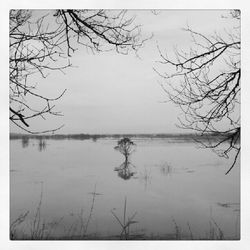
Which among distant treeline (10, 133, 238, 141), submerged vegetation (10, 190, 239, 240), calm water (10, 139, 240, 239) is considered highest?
distant treeline (10, 133, 238, 141)

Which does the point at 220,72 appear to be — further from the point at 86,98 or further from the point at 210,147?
the point at 86,98

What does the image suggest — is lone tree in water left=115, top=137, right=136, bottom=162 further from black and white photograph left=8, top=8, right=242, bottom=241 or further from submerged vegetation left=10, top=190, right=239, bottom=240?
submerged vegetation left=10, top=190, right=239, bottom=240

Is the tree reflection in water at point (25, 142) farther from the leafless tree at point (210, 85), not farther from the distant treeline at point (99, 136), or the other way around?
the leafless tree at point (210, 85)

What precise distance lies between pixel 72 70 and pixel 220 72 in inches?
38.8

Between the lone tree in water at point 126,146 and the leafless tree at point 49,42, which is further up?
the leafless tree at point 49,42

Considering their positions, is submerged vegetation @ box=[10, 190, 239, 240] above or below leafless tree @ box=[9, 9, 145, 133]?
below

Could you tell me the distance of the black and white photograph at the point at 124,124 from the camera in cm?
237

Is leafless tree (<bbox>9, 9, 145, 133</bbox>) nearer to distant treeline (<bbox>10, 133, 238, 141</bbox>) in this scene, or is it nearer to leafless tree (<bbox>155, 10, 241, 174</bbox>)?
distant treeline (<bbox>10, 133, 238, 141</bbox>)

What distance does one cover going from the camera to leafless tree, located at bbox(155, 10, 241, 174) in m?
2.41

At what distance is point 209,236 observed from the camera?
2.36 meters

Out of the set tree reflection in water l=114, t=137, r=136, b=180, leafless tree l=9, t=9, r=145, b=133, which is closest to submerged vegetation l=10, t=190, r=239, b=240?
tree reflection in water l=114, t=137, r=136, b=180

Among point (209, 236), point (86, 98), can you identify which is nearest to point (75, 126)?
point (86, 98)

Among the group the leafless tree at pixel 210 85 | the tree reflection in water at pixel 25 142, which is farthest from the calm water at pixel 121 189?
the leafless tree at pixel 210 85

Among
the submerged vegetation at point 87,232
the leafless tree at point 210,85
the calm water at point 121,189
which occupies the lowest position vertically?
the submerged vegetation at point 87,232
